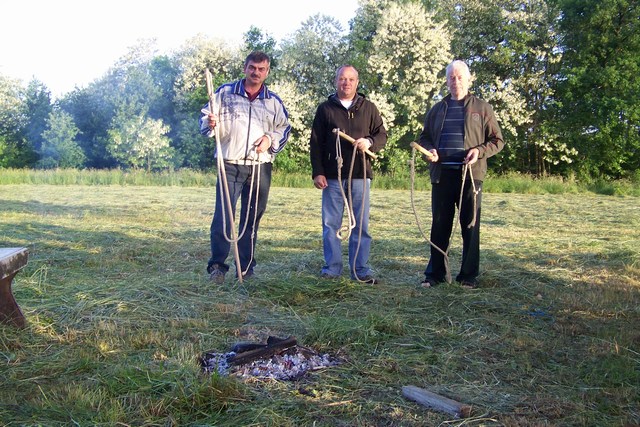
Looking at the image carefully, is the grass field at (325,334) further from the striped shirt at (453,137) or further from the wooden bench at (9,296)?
the striped shirt at (453,137)

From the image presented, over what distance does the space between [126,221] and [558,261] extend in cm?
584

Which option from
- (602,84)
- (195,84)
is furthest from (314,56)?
(602,84)

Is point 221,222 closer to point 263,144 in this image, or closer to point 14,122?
point 263,144

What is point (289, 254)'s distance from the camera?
6.12m

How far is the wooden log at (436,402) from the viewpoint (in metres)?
2.34

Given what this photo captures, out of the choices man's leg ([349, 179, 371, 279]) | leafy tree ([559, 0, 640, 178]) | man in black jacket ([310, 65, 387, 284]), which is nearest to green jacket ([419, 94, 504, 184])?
man in black jacket ([310, 65, 387, 284])

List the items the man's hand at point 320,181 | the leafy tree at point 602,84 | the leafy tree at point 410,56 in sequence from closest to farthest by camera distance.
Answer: the man's hand at point 320,181
the leafy tree at point 602,84
the leafy tree at point 410,56

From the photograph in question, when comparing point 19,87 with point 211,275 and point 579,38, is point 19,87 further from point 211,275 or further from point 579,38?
point 211,275

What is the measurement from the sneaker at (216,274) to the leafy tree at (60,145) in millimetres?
22608

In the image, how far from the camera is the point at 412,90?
69.8ft

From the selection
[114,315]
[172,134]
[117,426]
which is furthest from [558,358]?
[172,134]

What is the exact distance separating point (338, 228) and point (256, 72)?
4.52 feet

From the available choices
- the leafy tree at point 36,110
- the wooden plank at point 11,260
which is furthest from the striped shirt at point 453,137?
the leafy tree at point 36,110

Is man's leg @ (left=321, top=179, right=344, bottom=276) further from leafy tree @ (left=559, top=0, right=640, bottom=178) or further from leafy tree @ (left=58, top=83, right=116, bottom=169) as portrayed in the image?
leafy tree @ (left=58, top=83, right=116, bottom=169)
